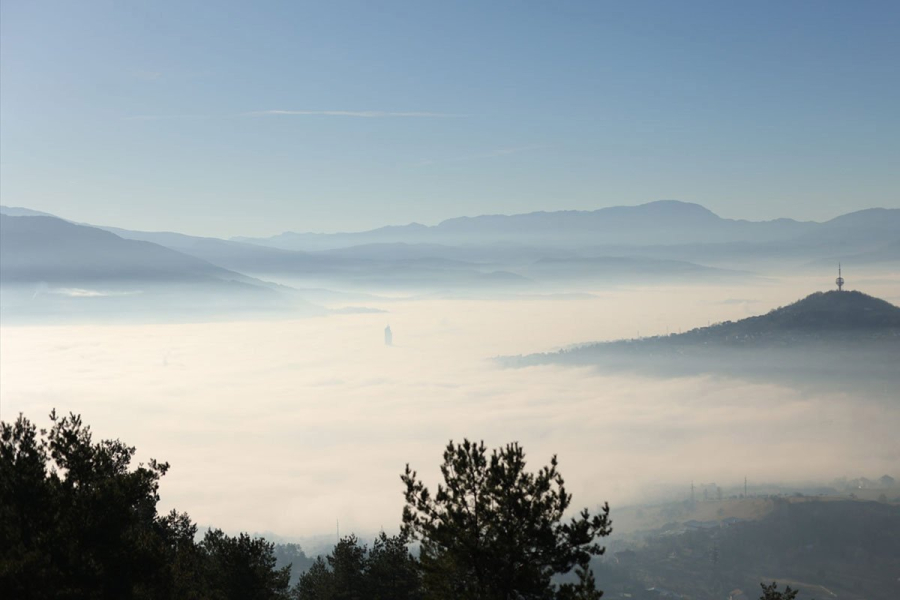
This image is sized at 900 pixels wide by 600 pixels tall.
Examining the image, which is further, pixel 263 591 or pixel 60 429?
pixel 263 591

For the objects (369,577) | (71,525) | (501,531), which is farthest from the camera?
(369,577)

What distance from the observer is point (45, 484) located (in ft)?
93.6

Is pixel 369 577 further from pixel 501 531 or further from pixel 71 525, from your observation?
pixel 71 525

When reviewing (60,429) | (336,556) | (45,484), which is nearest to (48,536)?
(45,484)

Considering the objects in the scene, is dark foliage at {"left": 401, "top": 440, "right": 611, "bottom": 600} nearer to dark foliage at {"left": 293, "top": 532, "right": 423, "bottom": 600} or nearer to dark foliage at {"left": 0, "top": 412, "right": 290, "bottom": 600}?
dark foliage at {"left": 0, "top": 412, "right": 290, "bottom": 600}

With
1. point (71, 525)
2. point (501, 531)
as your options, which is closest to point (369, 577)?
point (501, 531)

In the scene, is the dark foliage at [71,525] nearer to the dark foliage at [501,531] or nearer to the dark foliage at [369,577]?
the dark foliage at [501,531]

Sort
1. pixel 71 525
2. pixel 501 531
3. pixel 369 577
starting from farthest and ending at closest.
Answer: pixel 369 577 → pixel 501 531 → pixel 71 525

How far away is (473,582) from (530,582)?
2.29m

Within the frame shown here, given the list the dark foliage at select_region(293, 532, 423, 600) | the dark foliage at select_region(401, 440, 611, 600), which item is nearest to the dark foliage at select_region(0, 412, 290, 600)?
the dark foliage at select_region(401, 440, 611, 600)

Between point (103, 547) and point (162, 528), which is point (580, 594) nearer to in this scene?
point (103, 547)

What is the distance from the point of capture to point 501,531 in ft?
96.7

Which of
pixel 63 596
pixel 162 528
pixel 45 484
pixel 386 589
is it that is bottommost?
pixel 386 589

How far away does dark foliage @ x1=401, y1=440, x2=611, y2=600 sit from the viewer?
96.7 feet
